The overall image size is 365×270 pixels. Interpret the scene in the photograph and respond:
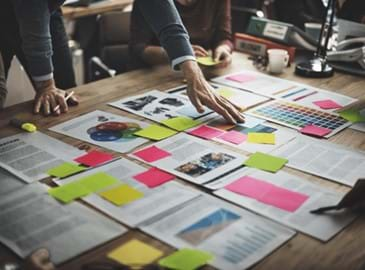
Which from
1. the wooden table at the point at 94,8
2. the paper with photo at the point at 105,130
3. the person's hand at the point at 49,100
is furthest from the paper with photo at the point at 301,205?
the wooden table at the point at 94,8

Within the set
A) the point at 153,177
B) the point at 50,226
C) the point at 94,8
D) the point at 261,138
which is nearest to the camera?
the point at 50,226

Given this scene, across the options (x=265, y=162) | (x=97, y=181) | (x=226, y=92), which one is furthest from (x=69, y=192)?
(x=226, y=92)

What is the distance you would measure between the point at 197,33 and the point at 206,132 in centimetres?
98

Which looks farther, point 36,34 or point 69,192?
point 36,34

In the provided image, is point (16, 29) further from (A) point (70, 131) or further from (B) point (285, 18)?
(B) point (285, 18)

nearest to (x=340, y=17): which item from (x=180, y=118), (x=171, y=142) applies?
(x=180, y=118)

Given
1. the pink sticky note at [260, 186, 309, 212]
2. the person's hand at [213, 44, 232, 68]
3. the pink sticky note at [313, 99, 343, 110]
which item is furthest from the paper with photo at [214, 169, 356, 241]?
the person's hand at [213, 44, 232, 68]

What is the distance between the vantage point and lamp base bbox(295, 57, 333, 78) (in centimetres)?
218

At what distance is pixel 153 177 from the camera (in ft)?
4.42

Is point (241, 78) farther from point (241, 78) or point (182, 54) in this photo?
point (182, 54)

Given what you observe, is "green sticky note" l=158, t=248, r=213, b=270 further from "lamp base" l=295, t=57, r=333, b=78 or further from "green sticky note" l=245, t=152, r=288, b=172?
"lamp base" l=295, t=57, r=333, b=78

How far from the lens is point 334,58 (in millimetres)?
2301

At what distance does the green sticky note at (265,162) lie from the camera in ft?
4.65

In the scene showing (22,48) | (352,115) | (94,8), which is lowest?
(352,115)
